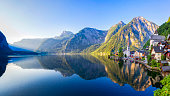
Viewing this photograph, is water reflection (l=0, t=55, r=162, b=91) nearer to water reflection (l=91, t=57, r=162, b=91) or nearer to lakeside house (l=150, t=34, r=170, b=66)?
water reflection (l=91, t=57, r=162, b=91)

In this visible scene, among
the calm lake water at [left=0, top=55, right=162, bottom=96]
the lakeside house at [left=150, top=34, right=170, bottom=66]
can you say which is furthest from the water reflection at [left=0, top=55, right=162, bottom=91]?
the lakeside house at [left=150, top=34, right=170, bottom=66]

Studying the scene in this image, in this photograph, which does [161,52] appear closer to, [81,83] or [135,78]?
[135,78]

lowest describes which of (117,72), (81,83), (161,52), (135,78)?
(81,83)

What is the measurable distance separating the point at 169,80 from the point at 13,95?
154 feet

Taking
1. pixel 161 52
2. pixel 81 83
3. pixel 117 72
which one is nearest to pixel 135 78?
pixel 117 72

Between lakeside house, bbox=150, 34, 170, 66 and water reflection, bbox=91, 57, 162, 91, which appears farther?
lakeside house, bbox=150, 34, 170, 66

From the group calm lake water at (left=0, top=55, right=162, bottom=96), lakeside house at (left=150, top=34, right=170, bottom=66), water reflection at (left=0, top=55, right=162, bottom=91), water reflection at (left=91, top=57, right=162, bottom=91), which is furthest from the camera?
lakeside house at (left=150, top=34, right=170, bottom=66)

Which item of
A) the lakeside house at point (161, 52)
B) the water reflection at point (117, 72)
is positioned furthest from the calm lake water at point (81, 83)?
the lakeside house at point (161, 52)

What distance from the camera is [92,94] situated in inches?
1113

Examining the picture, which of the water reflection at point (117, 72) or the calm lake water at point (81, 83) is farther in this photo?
the water reflection at point (117, 72)

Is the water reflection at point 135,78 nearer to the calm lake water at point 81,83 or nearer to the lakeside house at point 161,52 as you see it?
the calm lake water at point 81,83

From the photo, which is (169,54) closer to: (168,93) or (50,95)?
(168,93)

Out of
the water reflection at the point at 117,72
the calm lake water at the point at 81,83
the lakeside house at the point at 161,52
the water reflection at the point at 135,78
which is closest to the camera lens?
the calm lake water at the point at 81,83

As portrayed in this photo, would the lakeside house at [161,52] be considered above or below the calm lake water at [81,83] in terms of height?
above
